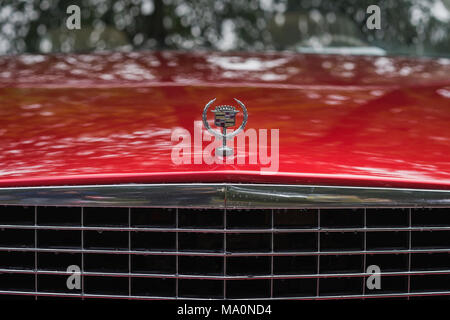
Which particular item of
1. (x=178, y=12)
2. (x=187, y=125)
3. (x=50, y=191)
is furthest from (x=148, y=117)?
(x=178, y=12)

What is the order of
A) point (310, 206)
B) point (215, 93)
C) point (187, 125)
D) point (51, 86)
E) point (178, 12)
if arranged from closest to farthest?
point (310, 206)
point (187, 125)
point (215, 93)
point (51, 86)
point (178, 12)

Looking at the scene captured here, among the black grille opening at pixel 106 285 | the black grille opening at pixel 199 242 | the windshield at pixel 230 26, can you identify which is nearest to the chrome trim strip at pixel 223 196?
the black grille opening at pixel 199 242

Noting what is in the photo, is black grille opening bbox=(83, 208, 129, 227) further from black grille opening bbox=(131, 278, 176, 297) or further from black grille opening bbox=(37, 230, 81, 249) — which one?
black grille opening bbox=(131, 278, 176, 297)

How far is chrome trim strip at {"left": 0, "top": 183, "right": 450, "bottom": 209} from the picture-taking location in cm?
163

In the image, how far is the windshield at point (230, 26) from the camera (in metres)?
3.05

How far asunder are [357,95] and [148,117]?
671mm

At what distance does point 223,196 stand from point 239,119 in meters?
0.41

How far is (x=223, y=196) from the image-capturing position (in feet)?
5.34

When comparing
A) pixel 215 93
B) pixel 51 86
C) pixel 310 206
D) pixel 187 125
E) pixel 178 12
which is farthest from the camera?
pixel 178 12

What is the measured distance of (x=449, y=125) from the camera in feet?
6.53

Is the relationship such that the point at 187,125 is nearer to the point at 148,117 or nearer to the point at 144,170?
the point at 148,117

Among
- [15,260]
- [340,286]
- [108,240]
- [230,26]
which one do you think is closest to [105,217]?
[108,240]

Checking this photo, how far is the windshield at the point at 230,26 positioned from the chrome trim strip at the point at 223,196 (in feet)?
4.76

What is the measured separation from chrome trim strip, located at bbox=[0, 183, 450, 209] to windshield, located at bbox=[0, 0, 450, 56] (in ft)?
4.76
